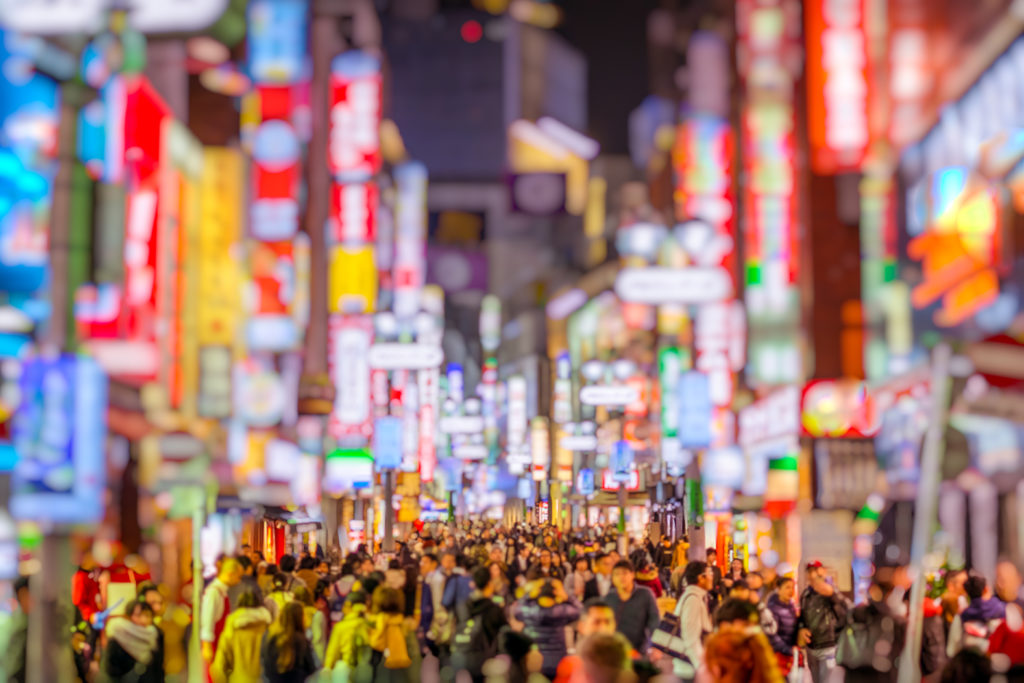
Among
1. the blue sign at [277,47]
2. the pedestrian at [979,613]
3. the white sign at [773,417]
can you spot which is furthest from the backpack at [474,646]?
the blue sign at [277,47]

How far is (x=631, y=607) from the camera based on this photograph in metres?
12.0

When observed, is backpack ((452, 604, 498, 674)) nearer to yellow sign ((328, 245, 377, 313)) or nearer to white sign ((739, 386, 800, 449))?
white sign ((739, 386, 800, 449))

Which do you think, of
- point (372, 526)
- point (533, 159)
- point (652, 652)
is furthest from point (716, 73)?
point (533, 159)

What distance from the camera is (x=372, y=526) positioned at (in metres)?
60.1

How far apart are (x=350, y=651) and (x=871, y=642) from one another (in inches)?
219

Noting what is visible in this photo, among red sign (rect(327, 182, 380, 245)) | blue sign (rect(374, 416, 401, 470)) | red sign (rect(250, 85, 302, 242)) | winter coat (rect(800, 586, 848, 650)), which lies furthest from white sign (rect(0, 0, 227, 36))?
blue sign (rect(374, 416, 401, 470))

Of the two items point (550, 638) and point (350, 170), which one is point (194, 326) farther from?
point (550, 638)

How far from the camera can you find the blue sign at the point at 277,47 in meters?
27.4

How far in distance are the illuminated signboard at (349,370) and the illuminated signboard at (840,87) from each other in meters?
16.8

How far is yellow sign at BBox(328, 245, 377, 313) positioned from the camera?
3353cm

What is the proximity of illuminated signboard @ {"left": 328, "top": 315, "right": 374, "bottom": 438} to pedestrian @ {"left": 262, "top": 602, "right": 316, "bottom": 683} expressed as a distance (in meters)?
23.3

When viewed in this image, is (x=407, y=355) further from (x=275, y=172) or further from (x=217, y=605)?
(x=217, y=605)

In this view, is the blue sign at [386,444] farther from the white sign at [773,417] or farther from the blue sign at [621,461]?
the white sign at [773,417]

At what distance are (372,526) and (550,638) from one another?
48.1 meters
